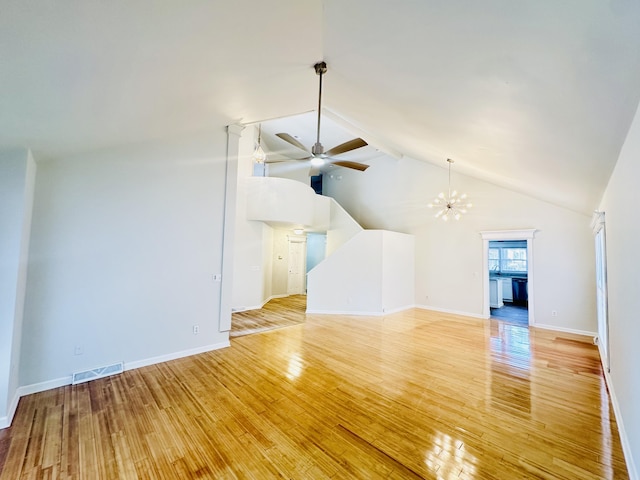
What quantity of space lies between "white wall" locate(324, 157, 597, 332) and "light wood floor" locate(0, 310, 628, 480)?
2.08m

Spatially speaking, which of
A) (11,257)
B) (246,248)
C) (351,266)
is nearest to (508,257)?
(351,266)

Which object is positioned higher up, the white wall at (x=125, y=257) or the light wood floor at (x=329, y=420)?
the white wall at (x=125, y=257)

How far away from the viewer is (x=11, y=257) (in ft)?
8.02

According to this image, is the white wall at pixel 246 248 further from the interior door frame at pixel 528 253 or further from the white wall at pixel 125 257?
the interior door frame at pixel 528 253

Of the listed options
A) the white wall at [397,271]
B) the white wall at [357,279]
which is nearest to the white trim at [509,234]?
the white wall at [397,271]

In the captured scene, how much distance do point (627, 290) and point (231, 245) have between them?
4702mm

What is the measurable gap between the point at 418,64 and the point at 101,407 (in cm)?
447

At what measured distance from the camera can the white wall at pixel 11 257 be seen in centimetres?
235

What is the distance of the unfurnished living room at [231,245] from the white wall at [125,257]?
0.02 metres

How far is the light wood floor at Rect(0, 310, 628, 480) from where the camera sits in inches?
75.0

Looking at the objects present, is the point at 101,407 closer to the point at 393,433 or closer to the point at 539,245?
the point at 393,433

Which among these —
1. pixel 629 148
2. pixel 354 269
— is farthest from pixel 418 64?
pixel 354 269

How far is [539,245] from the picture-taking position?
235 inches

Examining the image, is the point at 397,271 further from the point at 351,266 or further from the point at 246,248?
the point at 246,248
